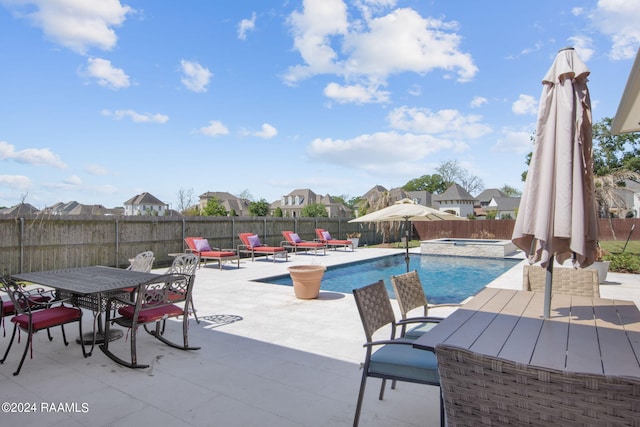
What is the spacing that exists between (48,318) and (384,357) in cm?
311

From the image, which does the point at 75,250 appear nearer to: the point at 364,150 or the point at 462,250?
the point at 462,250

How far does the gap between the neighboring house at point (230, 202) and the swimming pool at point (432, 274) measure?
134 feet

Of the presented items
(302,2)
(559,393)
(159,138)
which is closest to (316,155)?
(159,138)

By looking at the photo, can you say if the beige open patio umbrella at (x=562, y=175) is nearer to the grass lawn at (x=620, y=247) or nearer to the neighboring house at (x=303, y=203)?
the grass lawn at (x=620, y=247)

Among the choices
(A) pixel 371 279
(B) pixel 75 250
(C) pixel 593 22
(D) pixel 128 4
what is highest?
(D) pixel 128 4

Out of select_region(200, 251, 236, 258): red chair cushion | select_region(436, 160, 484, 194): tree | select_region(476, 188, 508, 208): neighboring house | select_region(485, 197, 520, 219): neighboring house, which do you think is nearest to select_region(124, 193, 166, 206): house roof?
select_region(436, 160, 484, 194): tree

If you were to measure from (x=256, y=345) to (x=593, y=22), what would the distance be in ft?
32.3

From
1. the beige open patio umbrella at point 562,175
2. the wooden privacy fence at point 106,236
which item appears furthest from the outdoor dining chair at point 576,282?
the wooden privacy fence at point 106,236

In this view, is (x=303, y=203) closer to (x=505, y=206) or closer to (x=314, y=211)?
(x=314, y=211)

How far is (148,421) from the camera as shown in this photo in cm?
245

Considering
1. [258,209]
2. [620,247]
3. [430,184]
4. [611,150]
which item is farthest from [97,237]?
[430,184]

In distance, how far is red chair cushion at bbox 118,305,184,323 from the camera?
3.51 metres

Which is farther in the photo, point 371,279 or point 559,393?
point 371,279

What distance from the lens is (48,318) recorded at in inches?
133
